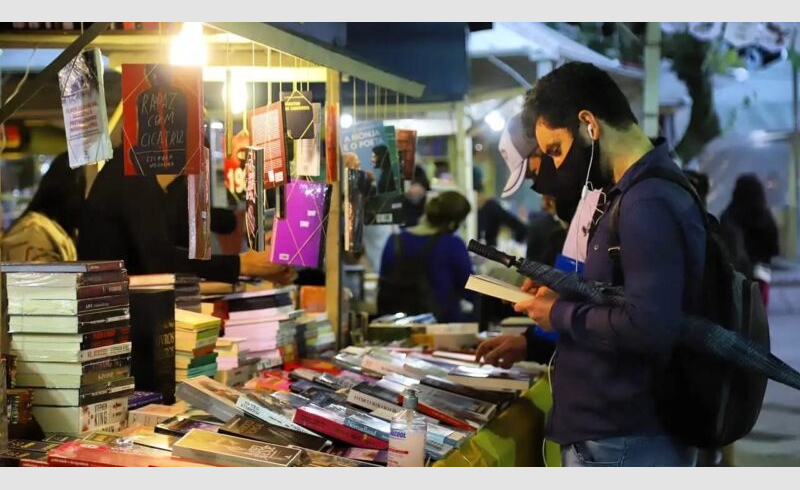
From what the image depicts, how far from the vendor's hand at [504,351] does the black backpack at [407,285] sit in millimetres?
1573

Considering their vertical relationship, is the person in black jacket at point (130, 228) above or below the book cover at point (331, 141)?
below

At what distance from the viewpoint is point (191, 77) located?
2229mm

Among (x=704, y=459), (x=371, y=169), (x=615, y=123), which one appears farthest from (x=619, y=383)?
(x=371, y=169)

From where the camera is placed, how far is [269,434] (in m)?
2.28

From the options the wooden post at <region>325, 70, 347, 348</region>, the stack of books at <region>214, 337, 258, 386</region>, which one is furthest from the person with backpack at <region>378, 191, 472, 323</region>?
the stack of books at <region>214, 337, 258, 386</region>

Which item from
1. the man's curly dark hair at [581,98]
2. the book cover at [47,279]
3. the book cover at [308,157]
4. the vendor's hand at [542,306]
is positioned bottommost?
the vendor's hand at [542,306]

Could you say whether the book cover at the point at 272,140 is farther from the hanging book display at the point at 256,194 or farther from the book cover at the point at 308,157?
the book cover at the point at 308,157

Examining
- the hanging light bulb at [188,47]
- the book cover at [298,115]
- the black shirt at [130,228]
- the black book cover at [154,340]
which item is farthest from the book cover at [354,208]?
the black book cover at [154,340]

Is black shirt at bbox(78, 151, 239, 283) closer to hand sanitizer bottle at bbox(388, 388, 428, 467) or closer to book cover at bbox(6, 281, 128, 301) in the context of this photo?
book cover at bbox(6, 281, 128, 301)

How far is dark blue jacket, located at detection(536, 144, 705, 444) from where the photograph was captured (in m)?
2.02

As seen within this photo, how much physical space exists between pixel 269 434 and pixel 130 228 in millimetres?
1151

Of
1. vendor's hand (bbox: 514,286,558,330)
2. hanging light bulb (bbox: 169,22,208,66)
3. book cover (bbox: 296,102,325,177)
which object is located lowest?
vendor's hand (bbox: 514,286,558,330)

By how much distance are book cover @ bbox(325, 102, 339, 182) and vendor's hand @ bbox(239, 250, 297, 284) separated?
1.37 feet

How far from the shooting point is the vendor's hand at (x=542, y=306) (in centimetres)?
224
